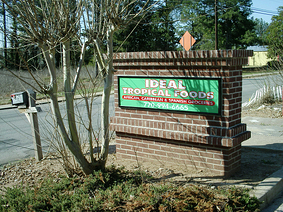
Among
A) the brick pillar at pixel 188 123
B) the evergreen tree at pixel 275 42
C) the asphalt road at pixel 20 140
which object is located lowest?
the asphalt road at pixel 20 140

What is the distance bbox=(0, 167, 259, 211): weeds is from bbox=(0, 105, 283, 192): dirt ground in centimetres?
63

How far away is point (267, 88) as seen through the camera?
13.1 m

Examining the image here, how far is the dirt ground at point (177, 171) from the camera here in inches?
196

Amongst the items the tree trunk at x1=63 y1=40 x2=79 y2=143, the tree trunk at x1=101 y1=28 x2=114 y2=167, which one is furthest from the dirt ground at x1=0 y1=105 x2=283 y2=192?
the tree trunk at x1=63 y1=40 x2=79 y2=143

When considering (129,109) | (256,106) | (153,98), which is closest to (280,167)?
(153,98)

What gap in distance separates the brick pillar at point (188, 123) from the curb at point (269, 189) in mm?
642

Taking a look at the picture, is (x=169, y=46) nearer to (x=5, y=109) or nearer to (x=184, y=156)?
(x=5, y=109)

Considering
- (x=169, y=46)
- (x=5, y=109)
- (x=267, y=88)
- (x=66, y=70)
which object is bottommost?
(x=5, y=109)

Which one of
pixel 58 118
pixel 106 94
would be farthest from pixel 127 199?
pixel 106 94

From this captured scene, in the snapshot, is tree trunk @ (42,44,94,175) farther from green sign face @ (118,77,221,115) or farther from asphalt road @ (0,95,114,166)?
green sign face @ (118,77,221,115)

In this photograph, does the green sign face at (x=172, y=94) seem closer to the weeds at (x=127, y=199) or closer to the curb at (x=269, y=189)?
the curb at (x=269, y=189)

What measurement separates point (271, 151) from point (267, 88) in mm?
7146

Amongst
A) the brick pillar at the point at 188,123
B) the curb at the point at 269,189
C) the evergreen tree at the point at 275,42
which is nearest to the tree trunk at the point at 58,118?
the brick pillar at the point at 188,123

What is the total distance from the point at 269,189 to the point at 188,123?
1679 mm
